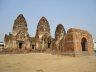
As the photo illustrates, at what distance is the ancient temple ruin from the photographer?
60.3ft

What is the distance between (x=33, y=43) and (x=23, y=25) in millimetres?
4606

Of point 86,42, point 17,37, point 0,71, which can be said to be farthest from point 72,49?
point 17,37

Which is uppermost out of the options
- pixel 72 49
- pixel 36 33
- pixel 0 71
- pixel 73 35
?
pixel 36 33

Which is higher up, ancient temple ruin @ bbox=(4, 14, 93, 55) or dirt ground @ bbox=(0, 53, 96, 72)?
ancient temple ruin @ bbox=(4, 14, 93, 55)

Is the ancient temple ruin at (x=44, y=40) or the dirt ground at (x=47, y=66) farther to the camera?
the ancient temple ruin at (x=44, y=40)

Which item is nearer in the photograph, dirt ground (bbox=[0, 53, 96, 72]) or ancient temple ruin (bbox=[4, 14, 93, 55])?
dirt ground (bbox=[0, 53, 96, 72])

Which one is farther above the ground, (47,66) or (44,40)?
(44,40)

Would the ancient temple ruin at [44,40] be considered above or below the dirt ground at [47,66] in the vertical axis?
above

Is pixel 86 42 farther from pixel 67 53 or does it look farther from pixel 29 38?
pixel 29 38

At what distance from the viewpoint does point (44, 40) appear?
34.0 meters

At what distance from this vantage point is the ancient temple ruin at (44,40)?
1838cm

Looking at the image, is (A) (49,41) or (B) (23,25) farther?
(A) (49,41)

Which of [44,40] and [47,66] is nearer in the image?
[47,66]

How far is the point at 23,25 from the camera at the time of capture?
31.6 m
